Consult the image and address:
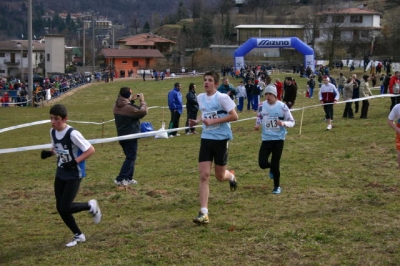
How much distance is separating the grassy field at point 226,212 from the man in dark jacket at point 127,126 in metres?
0.32

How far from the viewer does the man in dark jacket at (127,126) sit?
35.0ft

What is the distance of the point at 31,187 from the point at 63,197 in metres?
4.42

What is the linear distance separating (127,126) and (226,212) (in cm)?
332

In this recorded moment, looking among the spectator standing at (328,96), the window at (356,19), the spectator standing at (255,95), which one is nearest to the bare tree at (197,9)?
the window at (356,19)

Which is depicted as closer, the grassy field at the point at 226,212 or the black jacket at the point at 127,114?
the grassy field at the point at 226,212

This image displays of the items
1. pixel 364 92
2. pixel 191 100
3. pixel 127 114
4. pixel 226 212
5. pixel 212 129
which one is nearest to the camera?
pixel 212 129

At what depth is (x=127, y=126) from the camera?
10.9m

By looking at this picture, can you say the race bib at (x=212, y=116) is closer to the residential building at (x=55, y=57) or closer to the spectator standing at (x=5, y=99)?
the spectator standing at (x=5, y=99)

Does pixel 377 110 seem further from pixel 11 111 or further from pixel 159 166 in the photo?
pixel 11 111

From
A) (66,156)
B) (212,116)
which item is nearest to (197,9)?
(212,116)

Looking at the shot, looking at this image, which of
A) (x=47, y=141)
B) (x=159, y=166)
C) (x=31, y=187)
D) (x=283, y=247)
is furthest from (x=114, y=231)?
(x=47, y=141)

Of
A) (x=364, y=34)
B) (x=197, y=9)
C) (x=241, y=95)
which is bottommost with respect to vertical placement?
(x=241, y=95)

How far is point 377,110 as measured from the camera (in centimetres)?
2397

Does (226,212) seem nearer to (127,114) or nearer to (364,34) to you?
→ (127,114)
